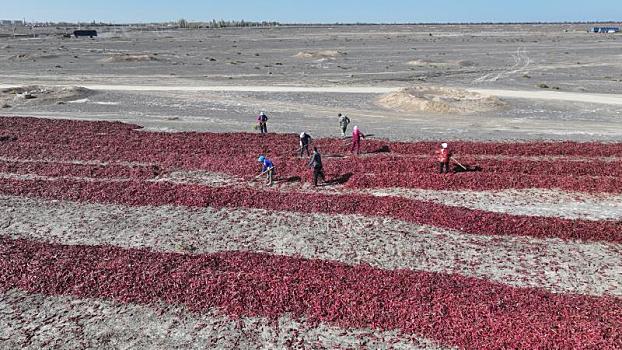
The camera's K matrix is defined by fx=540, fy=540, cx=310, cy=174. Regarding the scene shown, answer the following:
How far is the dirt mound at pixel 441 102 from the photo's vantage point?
4428 cm

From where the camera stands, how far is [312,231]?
1983cm

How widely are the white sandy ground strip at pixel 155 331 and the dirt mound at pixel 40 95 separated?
1552 inches

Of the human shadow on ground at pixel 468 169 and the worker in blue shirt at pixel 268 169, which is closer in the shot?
A: the worker in blue shirt at pixel 268 169

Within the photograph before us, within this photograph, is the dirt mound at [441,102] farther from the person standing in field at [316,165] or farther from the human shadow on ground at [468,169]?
the person standing in field at [316,165]

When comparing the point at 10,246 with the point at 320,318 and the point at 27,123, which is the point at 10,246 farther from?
the point at 27,123

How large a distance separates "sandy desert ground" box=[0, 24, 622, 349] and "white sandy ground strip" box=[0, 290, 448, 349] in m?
0.05

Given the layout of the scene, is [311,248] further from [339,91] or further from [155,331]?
[339,91]

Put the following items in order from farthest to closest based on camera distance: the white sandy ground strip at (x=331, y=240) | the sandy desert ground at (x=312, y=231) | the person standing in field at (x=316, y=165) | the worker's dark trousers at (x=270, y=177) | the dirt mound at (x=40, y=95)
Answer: the dirt mound at (x=40, y=95) → the worker's dark trousers at (x=270, y=177) → the person standing in field at (x=316, y=165) → the white sandy ground strip at (x=331, y=240) → the sandy desert ground at (x=312, y=231)

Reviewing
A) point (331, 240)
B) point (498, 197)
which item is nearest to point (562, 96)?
point (498, 197)

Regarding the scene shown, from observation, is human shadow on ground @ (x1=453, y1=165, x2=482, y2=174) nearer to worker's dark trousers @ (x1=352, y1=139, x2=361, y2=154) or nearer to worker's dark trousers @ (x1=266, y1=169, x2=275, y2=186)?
worker's dark trousers @ (x1=352, y1=139, x2=361, y2=154)

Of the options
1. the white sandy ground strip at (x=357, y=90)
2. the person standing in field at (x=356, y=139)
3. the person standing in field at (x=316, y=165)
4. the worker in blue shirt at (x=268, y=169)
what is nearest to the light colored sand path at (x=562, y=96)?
the white sandy ground strip at (x=357, y=90)

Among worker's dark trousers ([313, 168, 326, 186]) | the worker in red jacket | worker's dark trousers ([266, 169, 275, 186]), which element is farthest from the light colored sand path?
worker's dark trousers ([266, 169, 275, 186])

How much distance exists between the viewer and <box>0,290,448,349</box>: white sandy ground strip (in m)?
12.9

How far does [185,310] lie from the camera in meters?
14.2
